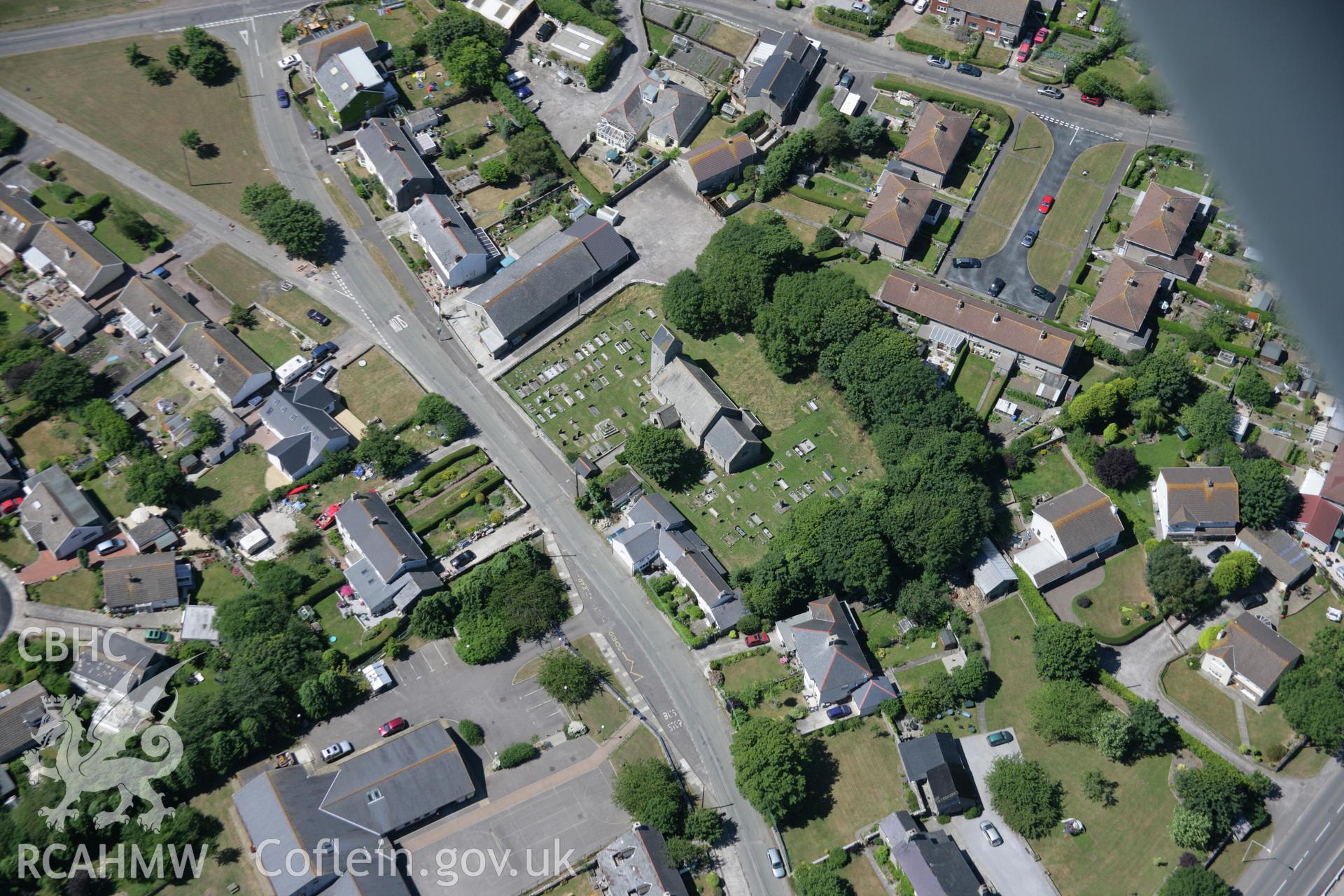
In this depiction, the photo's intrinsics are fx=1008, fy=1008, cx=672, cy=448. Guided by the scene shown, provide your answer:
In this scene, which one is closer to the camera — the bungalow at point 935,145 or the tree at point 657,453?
the tree at point 657,453

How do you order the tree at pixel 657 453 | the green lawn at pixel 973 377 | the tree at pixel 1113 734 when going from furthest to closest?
the green lawn at pixel 973 377 → the tree at pixel 657 453 → the tree at pixel 1113 734

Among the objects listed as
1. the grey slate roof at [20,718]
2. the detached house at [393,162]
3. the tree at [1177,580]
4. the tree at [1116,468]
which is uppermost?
the detached house at [393,162]

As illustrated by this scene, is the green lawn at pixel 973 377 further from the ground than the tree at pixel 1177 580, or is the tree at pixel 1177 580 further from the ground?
the green lawn at pixel 973 377

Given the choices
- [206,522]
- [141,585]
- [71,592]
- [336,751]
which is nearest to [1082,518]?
[336,751]

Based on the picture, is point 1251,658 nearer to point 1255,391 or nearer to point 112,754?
point 1255,391

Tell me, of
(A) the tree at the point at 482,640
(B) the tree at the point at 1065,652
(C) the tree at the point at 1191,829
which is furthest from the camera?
(A) the tree at the point at 482,640

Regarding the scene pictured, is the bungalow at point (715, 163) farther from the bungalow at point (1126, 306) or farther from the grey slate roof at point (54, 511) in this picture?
the grey slate roof at point (54, 511)

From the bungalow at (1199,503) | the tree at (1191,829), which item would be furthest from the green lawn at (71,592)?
the bungalow at (1199,503)
